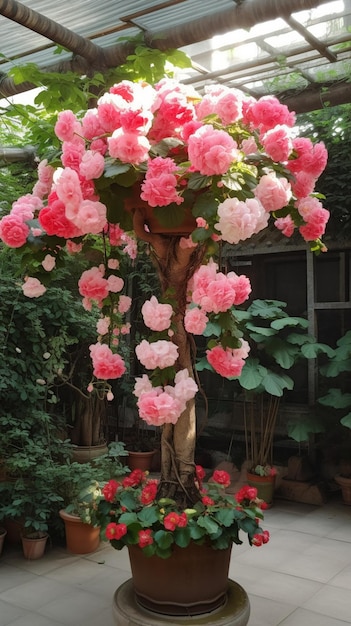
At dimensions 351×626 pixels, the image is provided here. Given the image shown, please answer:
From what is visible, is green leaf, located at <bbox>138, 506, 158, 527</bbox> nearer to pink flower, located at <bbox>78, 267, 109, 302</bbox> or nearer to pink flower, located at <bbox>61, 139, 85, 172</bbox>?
pink flower, located at <bbox>78, 267, 109, 302</bbox>

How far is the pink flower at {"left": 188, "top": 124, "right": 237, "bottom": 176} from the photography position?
176 cm

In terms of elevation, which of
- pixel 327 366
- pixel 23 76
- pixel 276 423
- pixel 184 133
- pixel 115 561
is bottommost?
pixel 115 561

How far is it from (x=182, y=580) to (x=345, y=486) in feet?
9.52

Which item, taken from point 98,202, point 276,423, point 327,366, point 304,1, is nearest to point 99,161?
point 98,202

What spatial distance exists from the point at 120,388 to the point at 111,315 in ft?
11.4

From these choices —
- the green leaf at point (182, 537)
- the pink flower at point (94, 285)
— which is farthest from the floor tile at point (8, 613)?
the pink flower at point (94, 285)

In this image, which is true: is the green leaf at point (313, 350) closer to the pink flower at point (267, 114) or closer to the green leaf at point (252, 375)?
the green leaf at point (252, 375)

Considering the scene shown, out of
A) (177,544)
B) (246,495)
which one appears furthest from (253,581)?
(177,544)

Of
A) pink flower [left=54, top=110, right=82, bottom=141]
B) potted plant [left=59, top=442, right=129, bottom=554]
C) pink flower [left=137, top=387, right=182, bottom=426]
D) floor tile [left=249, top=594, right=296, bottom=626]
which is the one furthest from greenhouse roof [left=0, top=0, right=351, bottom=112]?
floor tile [left=249, top=594, right=296, bottom=626]

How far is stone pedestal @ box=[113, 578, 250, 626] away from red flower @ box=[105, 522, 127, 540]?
0.30 metres

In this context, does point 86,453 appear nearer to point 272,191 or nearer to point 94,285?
point 94,285

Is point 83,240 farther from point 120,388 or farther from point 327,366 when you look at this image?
point 120,388

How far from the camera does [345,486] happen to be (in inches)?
189

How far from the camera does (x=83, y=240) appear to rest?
251cm
